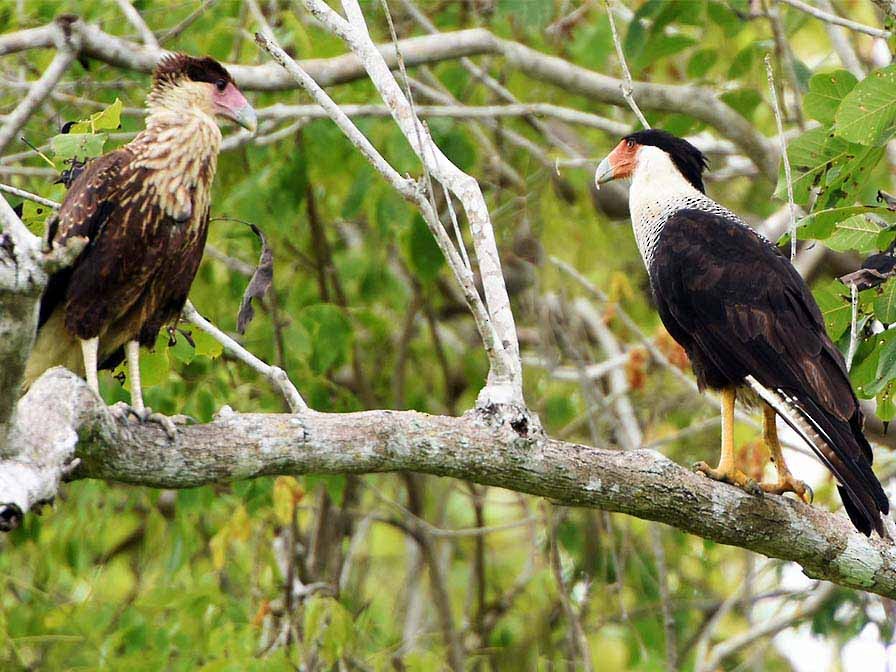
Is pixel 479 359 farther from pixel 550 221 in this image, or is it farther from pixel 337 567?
pixel 337 567

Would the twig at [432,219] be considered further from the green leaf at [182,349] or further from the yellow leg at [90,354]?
the green leaf at [182,349]

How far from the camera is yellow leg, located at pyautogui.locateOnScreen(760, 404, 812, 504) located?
3459 millimetres

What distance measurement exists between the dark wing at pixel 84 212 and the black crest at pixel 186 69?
42cm

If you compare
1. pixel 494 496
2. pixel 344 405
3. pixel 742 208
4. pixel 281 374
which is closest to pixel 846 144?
pixel 281 374

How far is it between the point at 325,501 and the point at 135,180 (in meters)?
3.19

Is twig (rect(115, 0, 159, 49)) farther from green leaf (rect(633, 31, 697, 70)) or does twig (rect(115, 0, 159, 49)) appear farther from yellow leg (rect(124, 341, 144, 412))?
green leaf (rect(633, 31, 697, 70))

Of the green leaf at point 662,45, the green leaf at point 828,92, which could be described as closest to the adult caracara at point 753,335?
the green leaf at point 828,92

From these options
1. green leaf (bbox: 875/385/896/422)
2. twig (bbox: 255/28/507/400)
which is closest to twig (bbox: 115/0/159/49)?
twig (bbox: 255/28/507/400)

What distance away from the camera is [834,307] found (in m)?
3.35

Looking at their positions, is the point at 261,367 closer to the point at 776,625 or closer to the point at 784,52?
the point at 784,52

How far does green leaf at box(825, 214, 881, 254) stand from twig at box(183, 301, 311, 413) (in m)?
1.37

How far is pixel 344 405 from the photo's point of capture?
5.38 m

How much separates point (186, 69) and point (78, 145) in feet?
1.80

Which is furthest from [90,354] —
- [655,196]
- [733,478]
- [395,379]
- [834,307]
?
[395,379]
